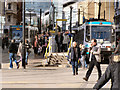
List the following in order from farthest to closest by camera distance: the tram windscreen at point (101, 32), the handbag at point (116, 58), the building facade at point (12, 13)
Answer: the building facade at point (12, 13) < the tram windscreen at point (101, 32) < the handbag at point (116, 58)

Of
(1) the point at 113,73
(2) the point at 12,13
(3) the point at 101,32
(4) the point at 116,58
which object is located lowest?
(1) the point at 113,73

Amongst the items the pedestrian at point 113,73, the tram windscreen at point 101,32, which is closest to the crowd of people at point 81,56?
the pedestrian at point 113,73

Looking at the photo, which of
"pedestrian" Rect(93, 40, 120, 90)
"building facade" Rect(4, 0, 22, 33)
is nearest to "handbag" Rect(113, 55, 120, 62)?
"pedestrian" Rect(93, 40, 120, 90)

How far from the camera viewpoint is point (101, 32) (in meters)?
24.2

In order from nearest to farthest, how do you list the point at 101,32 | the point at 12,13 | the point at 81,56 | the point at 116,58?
the point at 116,58, the point at 81,56, the point at 101,32, the point at 12,13

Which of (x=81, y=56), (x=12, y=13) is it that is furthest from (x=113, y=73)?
(x=12, y=13)

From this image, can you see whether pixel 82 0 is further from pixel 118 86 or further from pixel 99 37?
pixel 118 86

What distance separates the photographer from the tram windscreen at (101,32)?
78.6ft

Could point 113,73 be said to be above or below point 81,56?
above

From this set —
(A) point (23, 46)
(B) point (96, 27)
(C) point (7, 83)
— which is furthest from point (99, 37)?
(C) point (7, 83)

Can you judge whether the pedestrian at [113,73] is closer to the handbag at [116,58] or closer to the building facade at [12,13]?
the handbag at [116,58]

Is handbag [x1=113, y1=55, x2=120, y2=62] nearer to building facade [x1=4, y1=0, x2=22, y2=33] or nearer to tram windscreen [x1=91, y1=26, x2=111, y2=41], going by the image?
tram windscreen [x1=91, y1=26, x2=111, y2=41]

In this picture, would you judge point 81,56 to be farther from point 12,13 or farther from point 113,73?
point 12,13

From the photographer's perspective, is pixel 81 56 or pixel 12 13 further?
pixel 12 13
